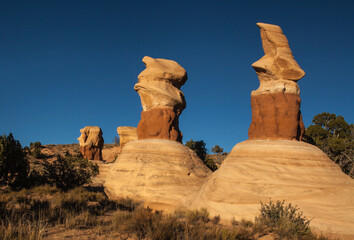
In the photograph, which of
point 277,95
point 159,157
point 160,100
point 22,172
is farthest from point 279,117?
point 22,172

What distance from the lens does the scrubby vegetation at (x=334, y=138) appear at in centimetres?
2250

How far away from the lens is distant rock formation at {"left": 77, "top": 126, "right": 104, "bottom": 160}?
122ft

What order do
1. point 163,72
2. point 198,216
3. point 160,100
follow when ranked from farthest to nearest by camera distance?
point 163,72, point 160,100, point 198,216

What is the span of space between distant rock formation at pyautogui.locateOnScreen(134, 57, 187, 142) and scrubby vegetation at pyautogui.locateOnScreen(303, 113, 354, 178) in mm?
15556

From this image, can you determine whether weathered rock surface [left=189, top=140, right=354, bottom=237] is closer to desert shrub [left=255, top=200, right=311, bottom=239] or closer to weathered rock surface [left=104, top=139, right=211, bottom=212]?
desert shrub [left=255, top=200, right=311, bottom=239]

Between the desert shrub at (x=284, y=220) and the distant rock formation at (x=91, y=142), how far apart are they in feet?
109

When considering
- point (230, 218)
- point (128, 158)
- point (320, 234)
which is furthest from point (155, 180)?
point (320, 234)

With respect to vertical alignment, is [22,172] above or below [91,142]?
below

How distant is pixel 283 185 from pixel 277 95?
153 inches

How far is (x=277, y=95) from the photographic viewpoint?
412 inches

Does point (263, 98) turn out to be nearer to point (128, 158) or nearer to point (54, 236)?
point (128, 158)

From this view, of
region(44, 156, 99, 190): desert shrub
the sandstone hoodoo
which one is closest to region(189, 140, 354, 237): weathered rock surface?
the sandstone hoodoo

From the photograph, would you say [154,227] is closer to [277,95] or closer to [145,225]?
[145,225]

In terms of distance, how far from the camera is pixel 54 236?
560cm
